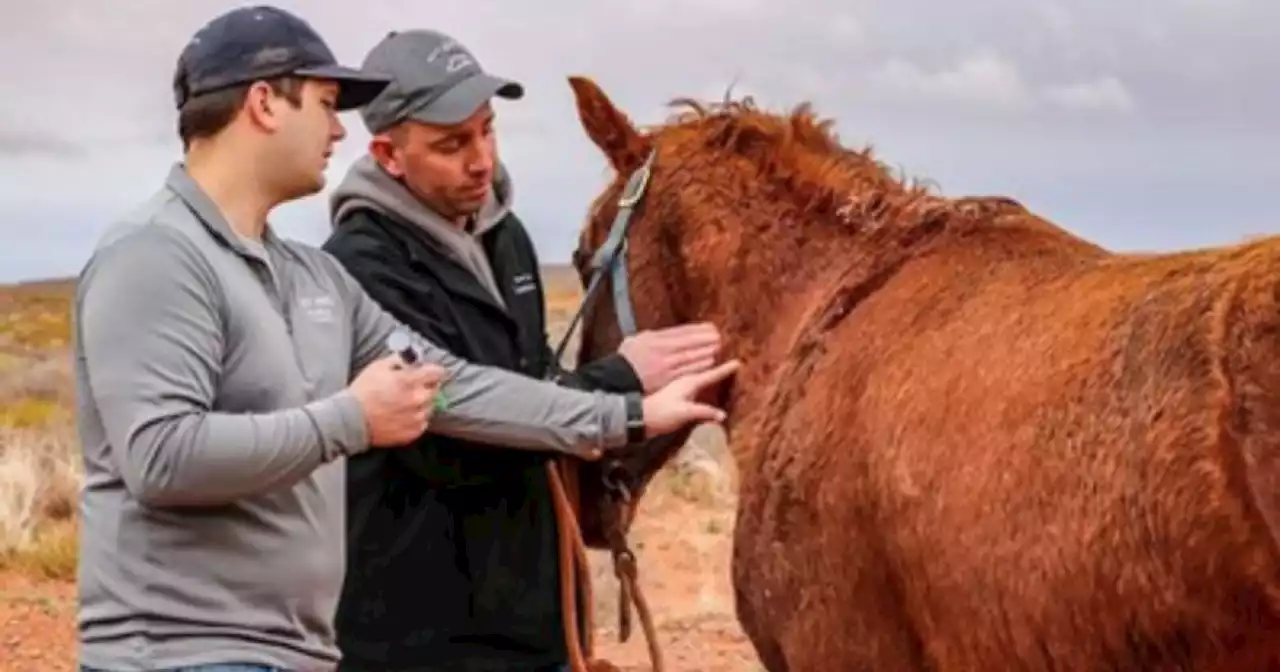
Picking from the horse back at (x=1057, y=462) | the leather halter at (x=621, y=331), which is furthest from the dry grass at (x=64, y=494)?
the horse back at (x=1057, y=462)

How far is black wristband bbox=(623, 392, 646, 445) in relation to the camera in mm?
4168

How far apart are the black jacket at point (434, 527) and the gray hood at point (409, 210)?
0.02m

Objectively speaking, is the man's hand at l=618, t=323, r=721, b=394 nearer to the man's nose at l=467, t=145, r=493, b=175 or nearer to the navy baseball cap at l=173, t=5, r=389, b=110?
the man's nose at l=467, t=145, r=493, b=175

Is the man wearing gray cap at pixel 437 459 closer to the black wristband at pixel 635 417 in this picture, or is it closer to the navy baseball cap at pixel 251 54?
the black wristband at pixel 635 417

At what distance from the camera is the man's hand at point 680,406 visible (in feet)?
13.8

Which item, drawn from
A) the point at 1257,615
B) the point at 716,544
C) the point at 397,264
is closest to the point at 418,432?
the point at 397,264

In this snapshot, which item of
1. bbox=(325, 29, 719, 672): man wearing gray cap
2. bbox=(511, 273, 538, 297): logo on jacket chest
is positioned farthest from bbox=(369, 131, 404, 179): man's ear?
bbox=(511, 273, 538, 297): logo on jacket chest

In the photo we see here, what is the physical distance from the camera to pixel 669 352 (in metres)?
4.56

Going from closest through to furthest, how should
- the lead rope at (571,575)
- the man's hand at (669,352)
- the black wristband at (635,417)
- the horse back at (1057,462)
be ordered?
the horse back at (1057,462) → the black wristband at (635,417) → the lead rope at (571,575) → the man's hand at (669,352)

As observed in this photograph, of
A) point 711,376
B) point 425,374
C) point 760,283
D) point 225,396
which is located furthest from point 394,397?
point 760,283

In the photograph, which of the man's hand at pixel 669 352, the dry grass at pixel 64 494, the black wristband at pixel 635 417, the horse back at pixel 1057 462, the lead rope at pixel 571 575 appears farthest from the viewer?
the dry grass at pixel 64 494

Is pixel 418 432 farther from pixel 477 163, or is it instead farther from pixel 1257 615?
pixel 1257 615

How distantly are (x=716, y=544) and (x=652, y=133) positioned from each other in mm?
8706

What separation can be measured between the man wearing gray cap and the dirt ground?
4756mm
